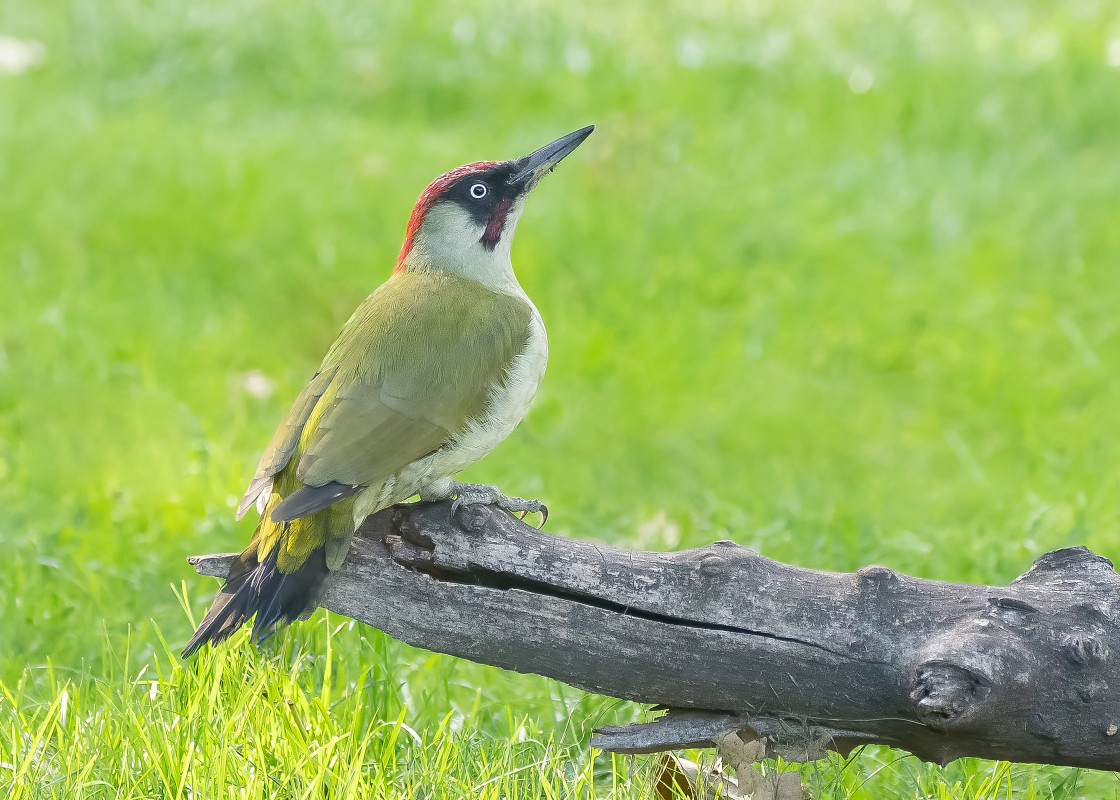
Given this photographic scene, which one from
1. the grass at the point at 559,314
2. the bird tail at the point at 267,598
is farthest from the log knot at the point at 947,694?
the bird tail at the point at 267,598

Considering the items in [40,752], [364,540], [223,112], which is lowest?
[40,752]

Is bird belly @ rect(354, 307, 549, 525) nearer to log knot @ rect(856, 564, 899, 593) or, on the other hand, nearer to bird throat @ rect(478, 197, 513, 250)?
bird throat @ rect(478, 197, 513, 250)

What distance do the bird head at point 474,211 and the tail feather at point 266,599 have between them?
36.6 inches

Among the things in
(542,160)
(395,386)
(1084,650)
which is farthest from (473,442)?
(1084,650)

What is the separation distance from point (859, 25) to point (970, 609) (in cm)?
789

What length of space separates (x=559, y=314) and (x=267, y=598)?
12.0 feet

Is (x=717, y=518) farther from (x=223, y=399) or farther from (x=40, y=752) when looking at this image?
(x=40, y=752)

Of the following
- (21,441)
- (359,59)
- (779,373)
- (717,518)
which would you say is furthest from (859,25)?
(21,441)

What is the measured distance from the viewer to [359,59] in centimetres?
930

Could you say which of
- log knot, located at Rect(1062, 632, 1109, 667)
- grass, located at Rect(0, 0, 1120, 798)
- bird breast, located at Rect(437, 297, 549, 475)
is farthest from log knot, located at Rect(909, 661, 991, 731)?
bird breast, located at Rect(437, 297, 549, 475)

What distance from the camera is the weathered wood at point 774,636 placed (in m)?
2.78

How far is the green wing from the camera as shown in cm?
304

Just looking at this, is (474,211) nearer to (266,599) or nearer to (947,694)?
(266,599)

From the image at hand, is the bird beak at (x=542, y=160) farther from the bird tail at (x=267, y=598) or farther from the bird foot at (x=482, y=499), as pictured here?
the bird tail at (x=267, y=598)
